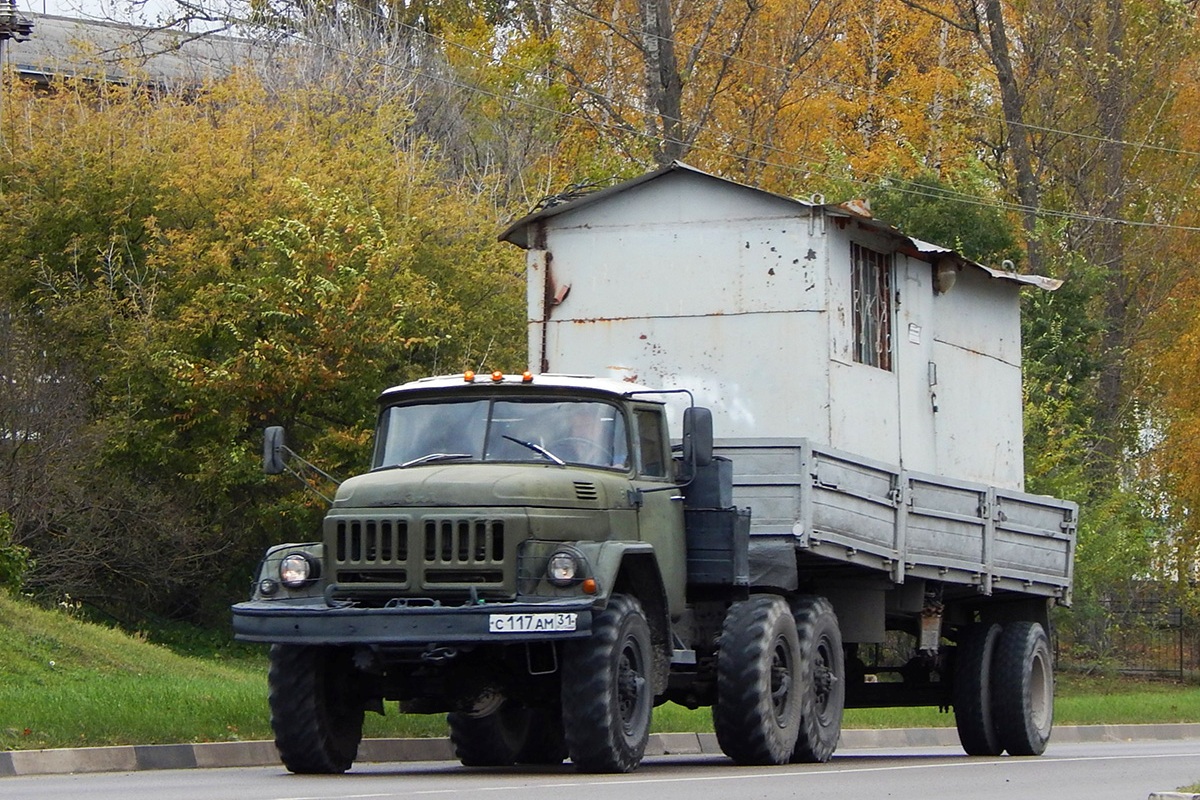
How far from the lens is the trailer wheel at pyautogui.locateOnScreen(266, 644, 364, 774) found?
1311 centimetres

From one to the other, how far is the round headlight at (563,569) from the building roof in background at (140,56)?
24010 millimetres

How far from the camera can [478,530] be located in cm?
1270

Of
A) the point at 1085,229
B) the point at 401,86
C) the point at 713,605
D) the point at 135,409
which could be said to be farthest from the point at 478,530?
the point at 1085,229

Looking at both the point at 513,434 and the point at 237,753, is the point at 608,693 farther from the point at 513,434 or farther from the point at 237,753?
the point at 237,753

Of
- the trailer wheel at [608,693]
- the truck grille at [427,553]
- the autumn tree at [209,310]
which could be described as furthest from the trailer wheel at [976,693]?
the autumn tree at [209,310]

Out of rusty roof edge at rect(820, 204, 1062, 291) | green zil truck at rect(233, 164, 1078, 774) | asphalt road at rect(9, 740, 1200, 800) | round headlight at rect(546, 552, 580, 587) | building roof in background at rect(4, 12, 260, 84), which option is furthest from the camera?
building roof in background at rect(4, 12, 260, 84)

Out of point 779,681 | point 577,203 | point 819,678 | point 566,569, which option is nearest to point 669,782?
point 566,569

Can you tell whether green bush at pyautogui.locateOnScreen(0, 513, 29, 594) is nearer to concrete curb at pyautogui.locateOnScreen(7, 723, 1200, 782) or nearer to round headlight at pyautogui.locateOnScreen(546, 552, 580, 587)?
concrete curb at pyautogui.locateOnScreen(7, 723, 1200, 782)

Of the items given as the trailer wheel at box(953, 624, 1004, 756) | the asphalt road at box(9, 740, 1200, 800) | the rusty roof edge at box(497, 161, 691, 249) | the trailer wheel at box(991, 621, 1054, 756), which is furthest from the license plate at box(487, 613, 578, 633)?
the trailer wheel at box(991, 621, 1054, 756)

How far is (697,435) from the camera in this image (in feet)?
44.7

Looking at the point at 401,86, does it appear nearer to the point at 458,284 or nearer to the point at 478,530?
the point at 458,284

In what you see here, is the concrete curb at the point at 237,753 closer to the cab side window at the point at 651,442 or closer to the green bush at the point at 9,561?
the cab side window at the point at 651,442

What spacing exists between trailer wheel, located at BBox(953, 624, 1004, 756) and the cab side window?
5.03m

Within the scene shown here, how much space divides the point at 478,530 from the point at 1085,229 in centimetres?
3452
